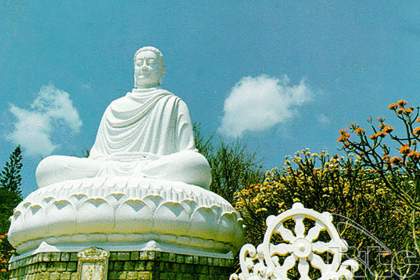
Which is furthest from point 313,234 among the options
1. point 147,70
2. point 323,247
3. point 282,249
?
point 147,70

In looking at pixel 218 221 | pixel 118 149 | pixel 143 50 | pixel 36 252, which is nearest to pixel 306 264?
pixel 218 221

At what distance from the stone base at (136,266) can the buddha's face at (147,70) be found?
107 inches

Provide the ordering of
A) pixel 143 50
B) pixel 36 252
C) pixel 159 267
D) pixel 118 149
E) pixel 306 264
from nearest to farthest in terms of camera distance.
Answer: pixel 306 264, pixel 159 267, pixel 36 252, pixel 118 149, pixel 143 50

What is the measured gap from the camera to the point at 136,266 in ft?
16.5

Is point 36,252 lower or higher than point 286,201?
lower

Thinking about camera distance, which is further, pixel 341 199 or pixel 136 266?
pixel 341 199

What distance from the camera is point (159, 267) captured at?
5.01 meters

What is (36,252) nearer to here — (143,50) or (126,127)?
(126,127)

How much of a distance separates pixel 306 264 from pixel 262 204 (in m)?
4.74

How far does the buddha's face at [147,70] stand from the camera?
7.23 meters

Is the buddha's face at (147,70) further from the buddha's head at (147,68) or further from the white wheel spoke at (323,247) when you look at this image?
the white wheel spoke at (323,247)

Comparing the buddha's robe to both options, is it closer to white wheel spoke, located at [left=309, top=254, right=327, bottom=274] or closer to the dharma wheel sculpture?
the dharma wheel sculpture

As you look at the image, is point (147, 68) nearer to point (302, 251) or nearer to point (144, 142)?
point (144, 142)

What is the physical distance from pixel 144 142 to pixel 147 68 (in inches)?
45.4
